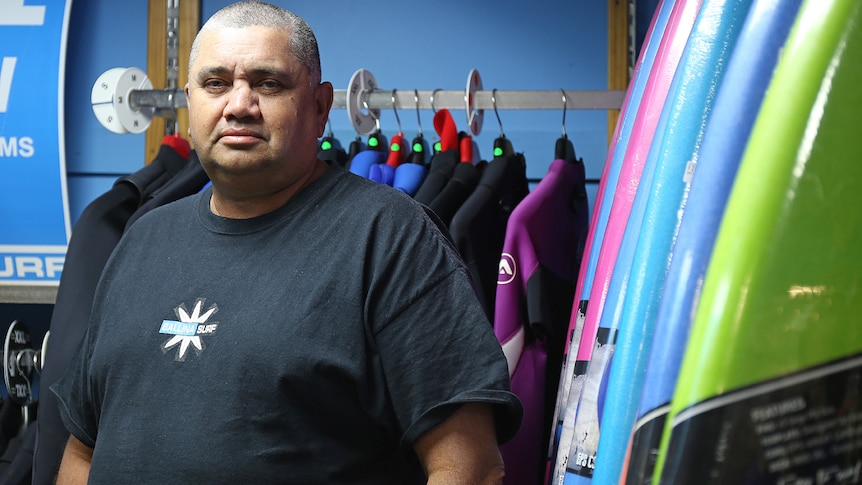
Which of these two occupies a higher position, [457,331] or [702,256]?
[702,256]

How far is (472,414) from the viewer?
1.22 m

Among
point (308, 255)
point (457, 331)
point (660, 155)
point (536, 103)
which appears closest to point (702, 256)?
point (660, 155)

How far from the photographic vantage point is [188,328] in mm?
1309

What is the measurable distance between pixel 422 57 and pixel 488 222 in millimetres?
855

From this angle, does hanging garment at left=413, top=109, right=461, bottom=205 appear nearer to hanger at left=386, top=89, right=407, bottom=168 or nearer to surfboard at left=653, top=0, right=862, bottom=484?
hanger at left=386, top=89, right=407, bottom=168

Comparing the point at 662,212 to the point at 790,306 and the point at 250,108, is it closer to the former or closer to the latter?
the point at 790,306

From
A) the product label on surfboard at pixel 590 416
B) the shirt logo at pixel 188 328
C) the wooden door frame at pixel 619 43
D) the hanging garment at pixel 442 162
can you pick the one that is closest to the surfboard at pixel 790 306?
the product label on surfboard at pixel 590 416

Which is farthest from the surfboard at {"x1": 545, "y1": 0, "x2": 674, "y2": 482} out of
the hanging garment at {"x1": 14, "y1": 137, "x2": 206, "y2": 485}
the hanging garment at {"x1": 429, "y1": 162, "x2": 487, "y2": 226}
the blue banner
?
the blue banner

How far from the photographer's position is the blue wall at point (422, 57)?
8.73 feet

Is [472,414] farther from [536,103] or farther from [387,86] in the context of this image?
[387,86]

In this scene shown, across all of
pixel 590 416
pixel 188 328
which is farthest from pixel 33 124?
pixel 590 416

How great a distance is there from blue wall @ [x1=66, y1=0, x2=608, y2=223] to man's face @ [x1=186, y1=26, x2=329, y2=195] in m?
1.33

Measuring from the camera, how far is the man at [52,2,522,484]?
122 centimetres

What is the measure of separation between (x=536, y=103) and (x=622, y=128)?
2.64ft
